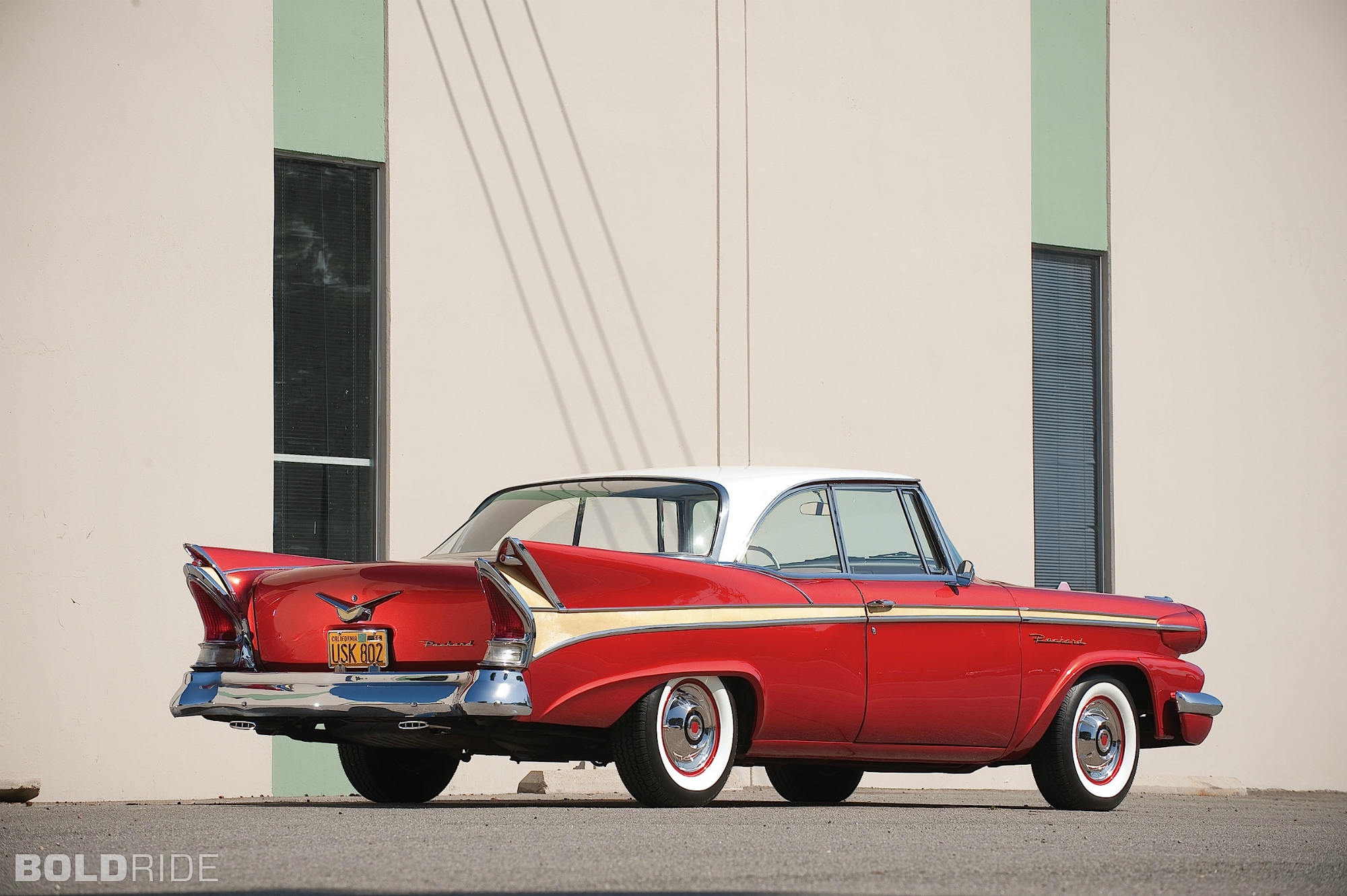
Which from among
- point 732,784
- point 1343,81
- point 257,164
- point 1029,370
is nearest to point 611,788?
point 732,784

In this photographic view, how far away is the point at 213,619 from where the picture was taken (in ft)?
23.4

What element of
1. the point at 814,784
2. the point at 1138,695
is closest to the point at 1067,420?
the point at 1138,695

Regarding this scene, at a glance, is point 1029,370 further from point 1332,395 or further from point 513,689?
point 513,689

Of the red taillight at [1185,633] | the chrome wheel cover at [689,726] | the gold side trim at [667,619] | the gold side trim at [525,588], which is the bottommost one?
the chrome wheel cover at [689,726]

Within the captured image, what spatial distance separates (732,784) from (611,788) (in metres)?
1.16

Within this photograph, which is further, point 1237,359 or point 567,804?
point 1237,359

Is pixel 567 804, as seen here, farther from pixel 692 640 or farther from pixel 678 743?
pixel 692 640

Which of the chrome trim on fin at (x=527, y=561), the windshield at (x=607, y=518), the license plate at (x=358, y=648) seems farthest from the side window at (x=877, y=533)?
the license plate at (x=358, y=648)

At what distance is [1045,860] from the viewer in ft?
18.6

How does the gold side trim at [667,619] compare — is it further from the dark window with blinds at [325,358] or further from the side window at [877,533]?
the dark window with blinds at [325,358]

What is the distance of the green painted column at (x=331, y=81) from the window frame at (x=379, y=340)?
0.35 ft

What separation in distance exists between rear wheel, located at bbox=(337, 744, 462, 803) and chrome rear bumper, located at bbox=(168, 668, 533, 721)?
3.71 feet

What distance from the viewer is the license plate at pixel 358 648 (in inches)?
259

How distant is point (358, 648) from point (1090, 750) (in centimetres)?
373
